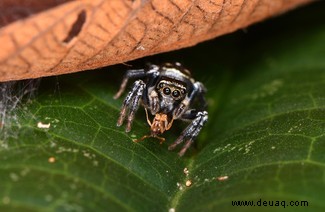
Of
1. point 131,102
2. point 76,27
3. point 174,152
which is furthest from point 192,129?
point 76,27

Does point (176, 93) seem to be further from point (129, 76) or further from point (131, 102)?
point (131, 102)

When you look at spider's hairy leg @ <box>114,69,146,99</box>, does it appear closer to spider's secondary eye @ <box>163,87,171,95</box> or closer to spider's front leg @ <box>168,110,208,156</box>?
spider's secondary eye @ <box>163,87,171,95</box>

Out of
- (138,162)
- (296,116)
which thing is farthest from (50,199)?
(296,116)

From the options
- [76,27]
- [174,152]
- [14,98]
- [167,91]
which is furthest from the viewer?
[167,91]

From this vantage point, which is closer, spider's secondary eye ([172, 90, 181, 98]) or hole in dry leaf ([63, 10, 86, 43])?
hole in dry leaf ([63, 10, 86, 43])

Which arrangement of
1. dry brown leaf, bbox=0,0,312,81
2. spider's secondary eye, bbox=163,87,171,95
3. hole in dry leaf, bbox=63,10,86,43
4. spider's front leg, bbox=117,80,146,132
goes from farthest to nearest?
1. spider's secondary eye, bbox=163,87,171,95
2. spider's front leg, bbox=117,80,146,132
3. hole in dry leaf, bbox=63,10,86,43
4. dry brown leaf, bbox=0,0,312,81

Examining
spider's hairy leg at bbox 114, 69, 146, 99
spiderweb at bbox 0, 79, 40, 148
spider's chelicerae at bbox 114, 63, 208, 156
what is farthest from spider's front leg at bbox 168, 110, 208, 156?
spiderweb at bbox 0, 79, 40, 148
